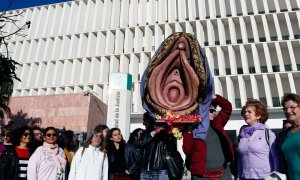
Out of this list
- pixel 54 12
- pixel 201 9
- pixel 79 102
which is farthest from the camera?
pixel 54 12

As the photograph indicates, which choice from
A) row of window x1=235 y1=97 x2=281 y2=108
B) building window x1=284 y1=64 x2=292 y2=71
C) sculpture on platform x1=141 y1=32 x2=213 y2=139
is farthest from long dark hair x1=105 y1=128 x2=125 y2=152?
building window x1=284 y1=64 x2=292 y2=71

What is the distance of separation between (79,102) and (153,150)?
2119cm

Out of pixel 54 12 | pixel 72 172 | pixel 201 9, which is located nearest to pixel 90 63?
pixel 54 12

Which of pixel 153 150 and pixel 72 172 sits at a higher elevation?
pixel 153 150

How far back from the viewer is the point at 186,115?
363 cm

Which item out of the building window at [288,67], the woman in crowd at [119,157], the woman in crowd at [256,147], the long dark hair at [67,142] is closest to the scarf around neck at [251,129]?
the woman in crowd at [256,147]

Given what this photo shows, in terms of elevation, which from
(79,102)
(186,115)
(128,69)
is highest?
(128,69)

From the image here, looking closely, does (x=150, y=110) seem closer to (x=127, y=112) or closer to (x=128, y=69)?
(x=127, y=112)

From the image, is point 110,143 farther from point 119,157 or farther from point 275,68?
point 275,68

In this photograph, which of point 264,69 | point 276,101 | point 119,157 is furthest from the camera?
point 264,69

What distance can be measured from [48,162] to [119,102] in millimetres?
10298

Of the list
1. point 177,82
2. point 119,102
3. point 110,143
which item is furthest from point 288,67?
point 177,82

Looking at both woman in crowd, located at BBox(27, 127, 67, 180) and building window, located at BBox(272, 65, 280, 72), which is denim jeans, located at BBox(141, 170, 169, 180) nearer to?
woman in crowd, located at BBox(27, 127, 67, 180)

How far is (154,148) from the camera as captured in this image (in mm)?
4027
